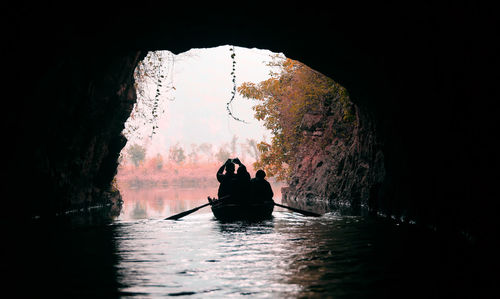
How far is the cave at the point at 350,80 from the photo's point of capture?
24.4 ft

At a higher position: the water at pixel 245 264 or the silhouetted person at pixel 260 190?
the silhouetted person at pixel 260 190

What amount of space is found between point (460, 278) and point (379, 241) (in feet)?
11.1

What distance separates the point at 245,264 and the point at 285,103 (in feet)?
72.7

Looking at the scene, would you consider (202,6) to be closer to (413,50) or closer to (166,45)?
(166,45)

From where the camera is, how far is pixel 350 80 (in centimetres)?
1438

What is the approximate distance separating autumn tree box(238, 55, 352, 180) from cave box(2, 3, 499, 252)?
9.60m

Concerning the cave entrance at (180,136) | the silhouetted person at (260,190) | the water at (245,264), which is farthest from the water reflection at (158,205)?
the water at (245,264)

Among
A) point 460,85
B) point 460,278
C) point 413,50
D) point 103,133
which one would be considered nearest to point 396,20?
point 413,50

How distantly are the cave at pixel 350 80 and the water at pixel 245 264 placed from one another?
139cm

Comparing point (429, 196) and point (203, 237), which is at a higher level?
point (429, 196)

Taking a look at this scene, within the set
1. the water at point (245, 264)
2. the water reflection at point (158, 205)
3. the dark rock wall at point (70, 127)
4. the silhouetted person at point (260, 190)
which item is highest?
the dark rock wall at point (70, 127)

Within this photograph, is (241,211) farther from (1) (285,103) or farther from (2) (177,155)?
(2) (177,155)

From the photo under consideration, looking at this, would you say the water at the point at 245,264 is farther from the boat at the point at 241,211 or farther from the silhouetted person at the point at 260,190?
the silhouetted person at the point at 260,190

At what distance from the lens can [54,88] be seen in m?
12.7
